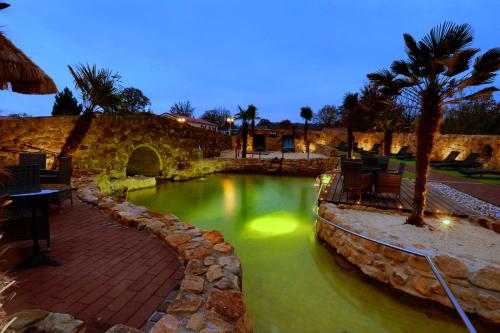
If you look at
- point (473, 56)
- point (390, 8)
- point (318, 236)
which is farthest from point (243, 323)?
point (390, 8)

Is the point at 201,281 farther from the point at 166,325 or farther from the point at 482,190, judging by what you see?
the point at 482,190

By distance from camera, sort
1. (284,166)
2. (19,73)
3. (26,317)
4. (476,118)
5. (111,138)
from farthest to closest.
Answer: (476,118)
(284,166)
(111,138)
(19,73)
(26,317)

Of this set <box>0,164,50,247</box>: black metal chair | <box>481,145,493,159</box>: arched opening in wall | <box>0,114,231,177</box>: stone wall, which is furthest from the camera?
<box>481,145,493,159</box>: arched opening in wall

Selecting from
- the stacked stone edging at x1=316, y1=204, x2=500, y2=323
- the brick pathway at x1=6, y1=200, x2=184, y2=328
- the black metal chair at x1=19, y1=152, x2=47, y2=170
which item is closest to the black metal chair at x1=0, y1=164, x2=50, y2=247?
the brick pathway at x1=6, y1=200, x2=184, y2=328

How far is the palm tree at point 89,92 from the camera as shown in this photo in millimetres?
8930

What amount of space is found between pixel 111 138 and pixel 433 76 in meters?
11.1

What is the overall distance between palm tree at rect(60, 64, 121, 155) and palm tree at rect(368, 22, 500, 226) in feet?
29.8

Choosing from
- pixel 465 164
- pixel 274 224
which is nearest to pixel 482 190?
pixel 465 164

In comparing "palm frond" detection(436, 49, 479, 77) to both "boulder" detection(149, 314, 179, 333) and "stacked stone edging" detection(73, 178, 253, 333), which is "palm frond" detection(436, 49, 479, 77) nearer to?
"stacked stone edging" detection(73, 178, 253, 333)

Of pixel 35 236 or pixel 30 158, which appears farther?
pixel 30 158

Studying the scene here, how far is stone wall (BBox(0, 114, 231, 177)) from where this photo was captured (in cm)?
870

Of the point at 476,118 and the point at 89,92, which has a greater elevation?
the point at 476,118

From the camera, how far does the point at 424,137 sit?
4727 mm

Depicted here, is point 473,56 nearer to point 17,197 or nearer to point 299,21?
point 17,197
